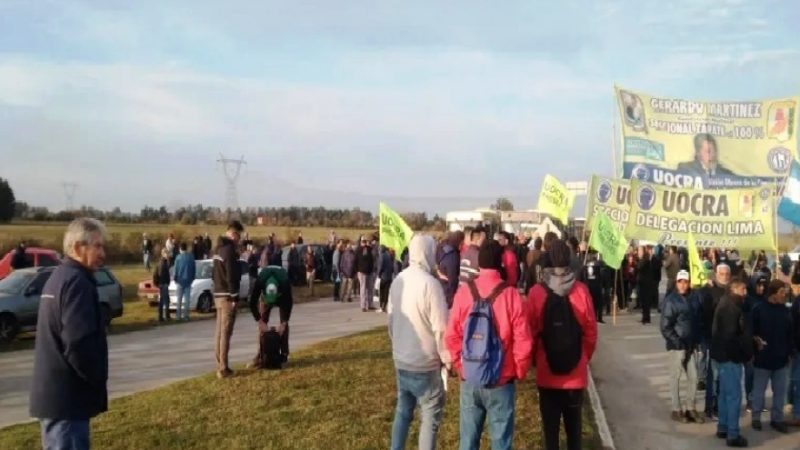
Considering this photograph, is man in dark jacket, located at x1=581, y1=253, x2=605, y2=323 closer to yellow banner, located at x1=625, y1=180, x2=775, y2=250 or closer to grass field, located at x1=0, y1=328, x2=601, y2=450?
yellow banner, located at x1=625, y1=180, x2=775, y2=250

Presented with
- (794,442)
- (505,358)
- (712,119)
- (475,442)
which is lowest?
(794,442)

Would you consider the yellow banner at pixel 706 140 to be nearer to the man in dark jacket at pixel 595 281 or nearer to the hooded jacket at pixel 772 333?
the man in dark jacket at pixel 595 281

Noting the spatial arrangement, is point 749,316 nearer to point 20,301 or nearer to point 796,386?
point 796,386

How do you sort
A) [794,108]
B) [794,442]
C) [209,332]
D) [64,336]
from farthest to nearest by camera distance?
[794,108], [209,332], [794,442], [64,336]

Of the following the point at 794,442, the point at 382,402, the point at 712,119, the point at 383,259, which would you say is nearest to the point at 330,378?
the point at 382,402

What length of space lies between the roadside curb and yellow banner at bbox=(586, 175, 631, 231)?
8195 millimetres

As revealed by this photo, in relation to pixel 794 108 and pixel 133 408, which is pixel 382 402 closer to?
pixel 133 408

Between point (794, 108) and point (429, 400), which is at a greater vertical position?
point (794, 108)

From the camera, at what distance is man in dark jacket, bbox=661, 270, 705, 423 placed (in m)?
9.93

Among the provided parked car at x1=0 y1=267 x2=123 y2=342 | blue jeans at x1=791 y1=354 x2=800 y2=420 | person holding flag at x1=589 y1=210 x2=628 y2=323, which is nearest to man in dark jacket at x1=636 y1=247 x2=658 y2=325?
person holding flag at x1=589 y1=210 x2=628 y2=323

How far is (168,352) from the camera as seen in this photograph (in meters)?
15.4

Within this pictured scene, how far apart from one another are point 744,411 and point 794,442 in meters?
1.52

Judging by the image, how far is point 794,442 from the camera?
936 centimetres

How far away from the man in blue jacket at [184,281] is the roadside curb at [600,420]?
Result: 38.8 feet
